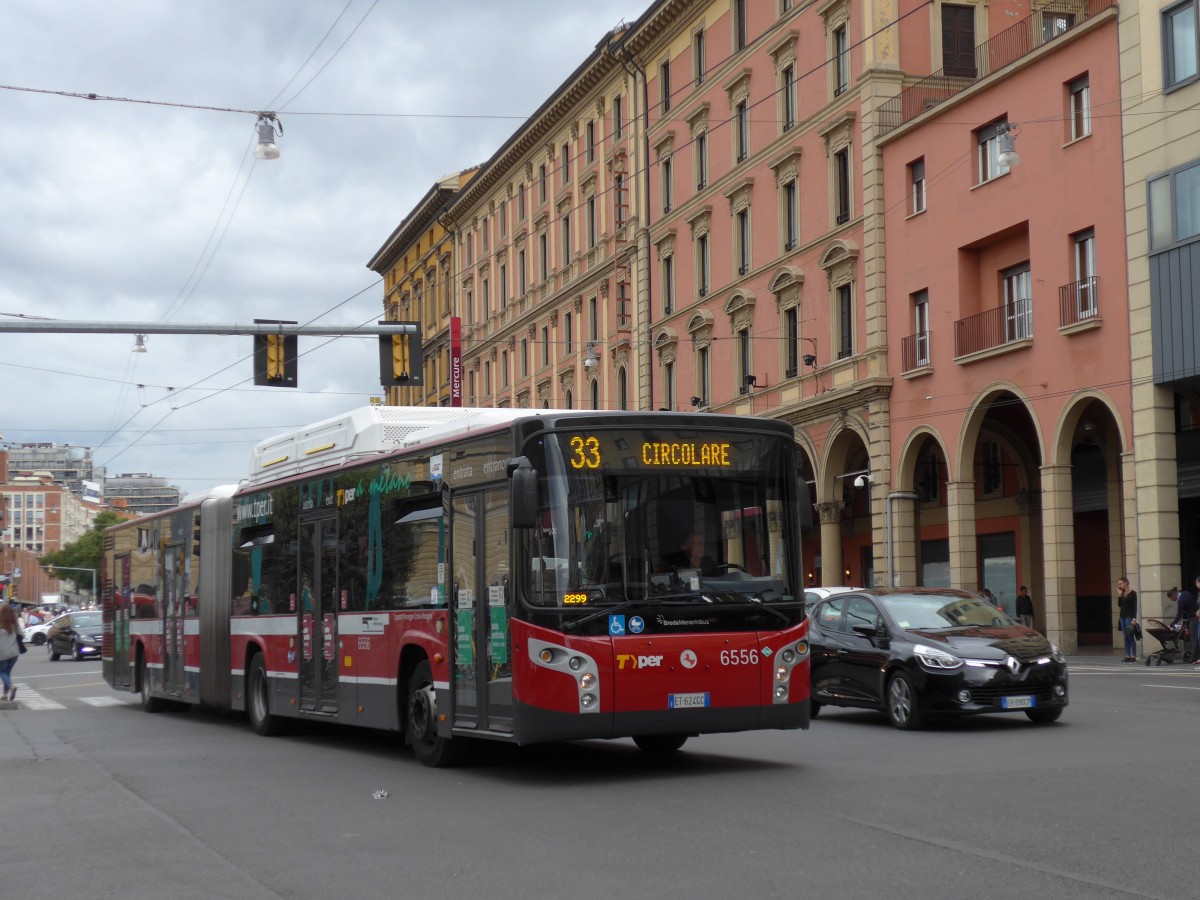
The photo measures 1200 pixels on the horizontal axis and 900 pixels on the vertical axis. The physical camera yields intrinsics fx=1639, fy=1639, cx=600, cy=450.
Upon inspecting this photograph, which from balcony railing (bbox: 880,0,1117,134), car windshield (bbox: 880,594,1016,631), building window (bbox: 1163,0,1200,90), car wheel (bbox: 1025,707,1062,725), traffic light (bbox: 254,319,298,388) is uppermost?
balcony railing (bbox: 880,0,1117,134)

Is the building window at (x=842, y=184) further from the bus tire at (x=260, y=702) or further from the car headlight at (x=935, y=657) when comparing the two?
the car headlight at (x=935, y=657)

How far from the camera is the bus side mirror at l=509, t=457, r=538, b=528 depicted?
11812mm

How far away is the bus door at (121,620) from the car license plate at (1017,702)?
14856 mm

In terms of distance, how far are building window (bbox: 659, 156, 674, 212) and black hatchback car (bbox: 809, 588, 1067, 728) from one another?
3678 centimetres

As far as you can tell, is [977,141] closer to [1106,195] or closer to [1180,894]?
[1106,195]

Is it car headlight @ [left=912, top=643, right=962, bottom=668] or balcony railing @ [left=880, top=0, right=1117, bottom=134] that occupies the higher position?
balcony railing @ [left=880, top=0, right=1117, bottom=134]

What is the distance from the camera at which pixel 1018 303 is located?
119ft

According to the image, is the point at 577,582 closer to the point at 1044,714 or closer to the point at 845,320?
the point at 1044,714

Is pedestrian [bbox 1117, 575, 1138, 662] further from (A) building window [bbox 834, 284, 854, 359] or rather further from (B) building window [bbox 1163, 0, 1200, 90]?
(A) building window [bbox 834, 284, 854, 359]

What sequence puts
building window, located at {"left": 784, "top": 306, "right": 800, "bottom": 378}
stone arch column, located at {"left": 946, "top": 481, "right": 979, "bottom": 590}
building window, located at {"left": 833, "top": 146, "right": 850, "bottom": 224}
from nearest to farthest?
1. stone arch column, located at {"left": 946, "top": 481, "right": 979, "bottom": 590}
2. building window, located at {"left": 833, "top": 146, "right": 850, "bottom": 224}
3. building window, located at {"left": 784, "top": 306, "right": 800, "bottom": 378}

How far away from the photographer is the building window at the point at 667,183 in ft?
177

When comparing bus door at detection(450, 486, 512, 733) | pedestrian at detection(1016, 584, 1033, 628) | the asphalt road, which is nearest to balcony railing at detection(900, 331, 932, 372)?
pedestrian at detection(1016, 584, 1033, 628)

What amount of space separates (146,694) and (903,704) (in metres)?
12.7

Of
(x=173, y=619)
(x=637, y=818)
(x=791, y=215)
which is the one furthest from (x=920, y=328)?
(x=637, y=818)
